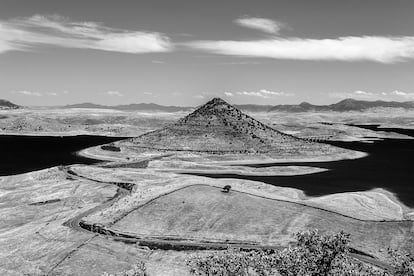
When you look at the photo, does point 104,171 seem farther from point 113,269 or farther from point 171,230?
point 113,269

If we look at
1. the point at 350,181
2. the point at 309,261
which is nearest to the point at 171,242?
the point at 309,261

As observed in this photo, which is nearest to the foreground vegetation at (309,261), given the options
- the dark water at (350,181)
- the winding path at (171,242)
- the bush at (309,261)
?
the bush at (309,261)

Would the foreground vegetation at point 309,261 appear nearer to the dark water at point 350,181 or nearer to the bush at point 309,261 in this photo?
the bush at point 309,261

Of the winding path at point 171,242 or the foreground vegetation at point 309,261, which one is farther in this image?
the winding path at point 171,242

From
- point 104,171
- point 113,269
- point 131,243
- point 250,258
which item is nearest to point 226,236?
point 131,243

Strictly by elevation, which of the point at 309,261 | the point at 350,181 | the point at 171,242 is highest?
the point at 309,261

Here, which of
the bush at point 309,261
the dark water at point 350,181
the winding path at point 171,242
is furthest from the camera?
the dark water at point 350,181

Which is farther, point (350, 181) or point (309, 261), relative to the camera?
point (350, 181)

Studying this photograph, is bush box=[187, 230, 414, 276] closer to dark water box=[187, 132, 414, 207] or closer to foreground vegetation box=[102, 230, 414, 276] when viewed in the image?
foreground vegetation box=[102, 230, 414, 276]

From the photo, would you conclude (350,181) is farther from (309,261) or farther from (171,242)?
(309,261)

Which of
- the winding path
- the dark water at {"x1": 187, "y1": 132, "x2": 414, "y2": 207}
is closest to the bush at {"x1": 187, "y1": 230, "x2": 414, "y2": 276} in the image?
the winding path

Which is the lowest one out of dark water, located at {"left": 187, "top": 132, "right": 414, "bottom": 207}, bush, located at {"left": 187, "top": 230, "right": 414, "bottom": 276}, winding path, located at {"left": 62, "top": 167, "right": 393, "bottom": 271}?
winding path, located at {"left": 62, "top": 167, "right": 393, "bottom": 271}
